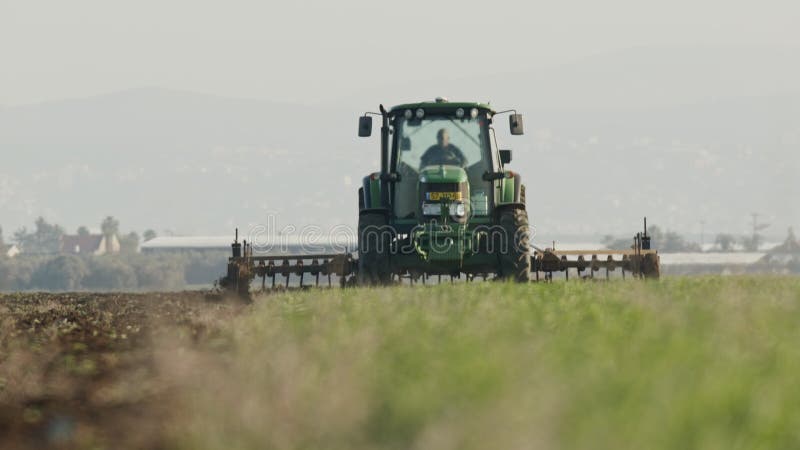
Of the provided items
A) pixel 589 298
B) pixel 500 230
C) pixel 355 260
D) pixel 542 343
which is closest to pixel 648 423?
pixel 542 343

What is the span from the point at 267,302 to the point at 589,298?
4.02 metres

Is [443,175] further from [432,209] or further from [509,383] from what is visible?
[509,383]

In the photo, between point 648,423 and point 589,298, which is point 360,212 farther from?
point 648,423

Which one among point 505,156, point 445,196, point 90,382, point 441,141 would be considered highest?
point 441,141

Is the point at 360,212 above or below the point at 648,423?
above

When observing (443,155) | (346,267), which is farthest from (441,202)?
(346,267)

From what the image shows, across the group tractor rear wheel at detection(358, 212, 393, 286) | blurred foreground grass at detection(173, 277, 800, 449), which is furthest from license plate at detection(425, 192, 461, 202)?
blurred foreground grass at detection(173, 277, 800, 449)

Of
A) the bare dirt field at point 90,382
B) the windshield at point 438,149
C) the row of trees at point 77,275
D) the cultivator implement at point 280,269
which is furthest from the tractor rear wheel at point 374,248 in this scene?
the row of trees at point 77,275

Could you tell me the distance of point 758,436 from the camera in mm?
4480

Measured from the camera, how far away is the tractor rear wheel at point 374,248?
18969mm

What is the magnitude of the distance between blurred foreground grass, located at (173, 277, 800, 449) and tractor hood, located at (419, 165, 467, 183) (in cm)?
915

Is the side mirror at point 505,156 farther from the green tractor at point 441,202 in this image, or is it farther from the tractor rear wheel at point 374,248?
the tractor rear wheel at point 374,248

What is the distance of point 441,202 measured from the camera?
61.3 ft

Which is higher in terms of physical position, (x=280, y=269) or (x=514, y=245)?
(x=514, y=245)
